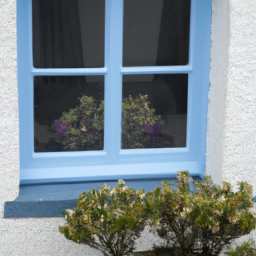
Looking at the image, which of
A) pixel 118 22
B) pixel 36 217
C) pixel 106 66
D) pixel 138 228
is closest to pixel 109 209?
pixel 138 228

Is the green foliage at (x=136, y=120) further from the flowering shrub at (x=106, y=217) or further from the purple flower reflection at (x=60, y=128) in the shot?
the flowering shrub at (x=106, y=217)

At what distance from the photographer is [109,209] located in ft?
8.40

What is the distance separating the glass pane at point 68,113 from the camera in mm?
3055

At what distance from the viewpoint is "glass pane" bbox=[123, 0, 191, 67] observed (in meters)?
3.05

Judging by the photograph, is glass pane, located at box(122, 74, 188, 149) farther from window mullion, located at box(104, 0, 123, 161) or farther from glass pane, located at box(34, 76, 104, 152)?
glass pane, located at box(34, 76, 104, 152)

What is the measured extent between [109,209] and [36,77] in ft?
3.27

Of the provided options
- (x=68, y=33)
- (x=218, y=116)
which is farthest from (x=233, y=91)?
(x=68, y=33)

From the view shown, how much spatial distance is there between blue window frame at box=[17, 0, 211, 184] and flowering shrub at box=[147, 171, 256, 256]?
1.56 feet

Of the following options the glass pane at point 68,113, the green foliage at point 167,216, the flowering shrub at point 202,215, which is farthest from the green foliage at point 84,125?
the flowering shrub at point 202,215

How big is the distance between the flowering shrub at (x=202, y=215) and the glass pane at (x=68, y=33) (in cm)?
98

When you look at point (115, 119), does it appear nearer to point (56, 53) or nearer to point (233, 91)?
point (56, 53)

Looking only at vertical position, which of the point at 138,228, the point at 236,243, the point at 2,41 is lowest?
the point at 236,243

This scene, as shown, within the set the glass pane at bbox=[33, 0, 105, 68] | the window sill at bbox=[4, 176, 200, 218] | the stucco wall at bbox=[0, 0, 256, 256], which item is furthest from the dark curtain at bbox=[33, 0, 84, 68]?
the window sill at bbox=[4, 176, 200, 218]

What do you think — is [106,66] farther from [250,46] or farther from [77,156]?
[250,46]
